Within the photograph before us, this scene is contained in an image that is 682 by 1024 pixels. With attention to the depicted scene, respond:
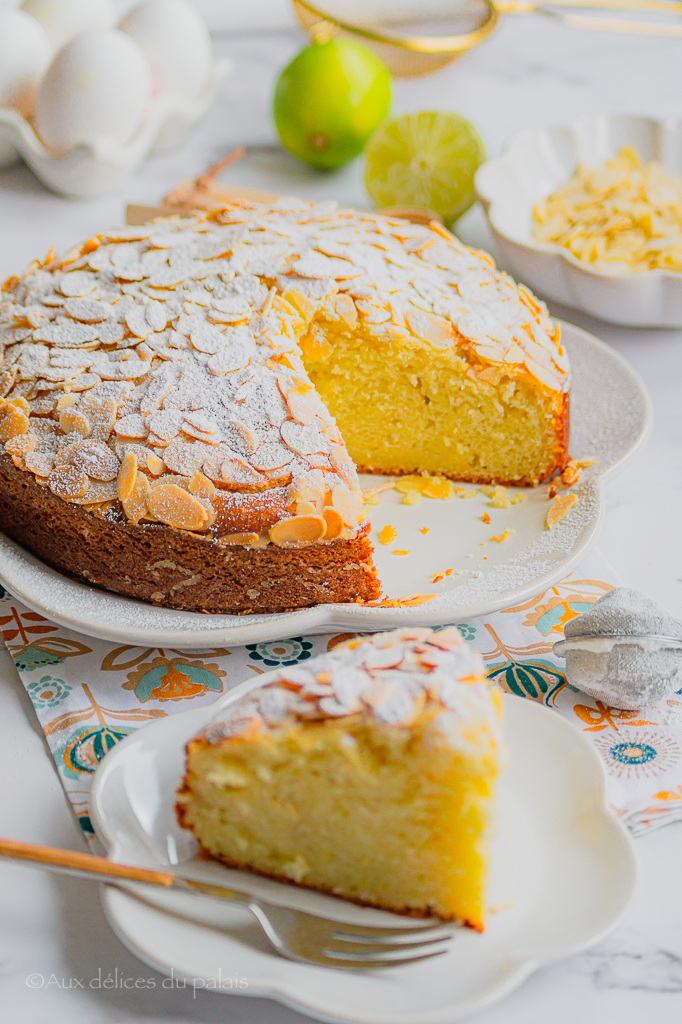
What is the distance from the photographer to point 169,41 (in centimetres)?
311

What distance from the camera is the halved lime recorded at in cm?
281

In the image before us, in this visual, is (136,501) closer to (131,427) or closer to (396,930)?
(131,427)

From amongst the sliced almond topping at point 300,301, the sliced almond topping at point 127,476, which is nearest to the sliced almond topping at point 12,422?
the sliced almond topping at point 127,476

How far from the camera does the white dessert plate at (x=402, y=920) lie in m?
1.14

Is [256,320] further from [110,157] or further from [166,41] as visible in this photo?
[166,41]

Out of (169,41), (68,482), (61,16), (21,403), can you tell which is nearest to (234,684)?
(68,482)

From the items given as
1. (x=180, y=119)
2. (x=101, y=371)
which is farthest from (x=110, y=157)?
(x=101, y=371)

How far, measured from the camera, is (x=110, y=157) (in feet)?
9.55

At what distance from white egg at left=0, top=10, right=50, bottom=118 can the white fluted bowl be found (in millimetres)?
1423

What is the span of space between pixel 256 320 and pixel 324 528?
1.71 feet

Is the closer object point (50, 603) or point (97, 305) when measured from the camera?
point (50, 603)

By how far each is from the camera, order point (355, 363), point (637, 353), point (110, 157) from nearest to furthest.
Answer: point (355, 363) < point (637, 353) < point (110, 157)

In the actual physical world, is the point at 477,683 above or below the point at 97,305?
below

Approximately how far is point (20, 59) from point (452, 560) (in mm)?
2166
